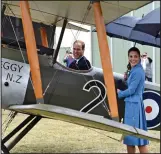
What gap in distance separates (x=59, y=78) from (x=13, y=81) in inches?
20.5

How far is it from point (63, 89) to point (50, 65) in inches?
11.2

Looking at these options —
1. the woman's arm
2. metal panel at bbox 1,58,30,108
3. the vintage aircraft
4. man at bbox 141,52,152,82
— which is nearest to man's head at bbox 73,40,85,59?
the vintage aircraft

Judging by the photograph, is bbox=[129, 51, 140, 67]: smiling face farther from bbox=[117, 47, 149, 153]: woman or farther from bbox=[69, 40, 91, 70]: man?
bbox=[69, 40, 91, 70]: man

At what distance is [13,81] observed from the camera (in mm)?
3502

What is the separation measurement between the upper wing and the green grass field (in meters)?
1.33

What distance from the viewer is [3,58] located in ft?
11.7

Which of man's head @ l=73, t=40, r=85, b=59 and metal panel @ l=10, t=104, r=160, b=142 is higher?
man's head @ l=73, t=40, r=85, b=59

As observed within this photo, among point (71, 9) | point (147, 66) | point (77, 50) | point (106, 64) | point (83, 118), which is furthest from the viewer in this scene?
point (147, 66)

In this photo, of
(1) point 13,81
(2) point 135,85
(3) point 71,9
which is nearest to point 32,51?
(1) point 13,81

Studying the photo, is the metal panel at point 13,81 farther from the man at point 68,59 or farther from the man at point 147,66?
the man at point 147,66

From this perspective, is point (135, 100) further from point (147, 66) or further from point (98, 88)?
point (147, 66)

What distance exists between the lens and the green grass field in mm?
4883

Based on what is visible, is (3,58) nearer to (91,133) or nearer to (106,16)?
(106,16)

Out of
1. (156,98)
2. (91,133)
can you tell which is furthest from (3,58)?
(91,133)
